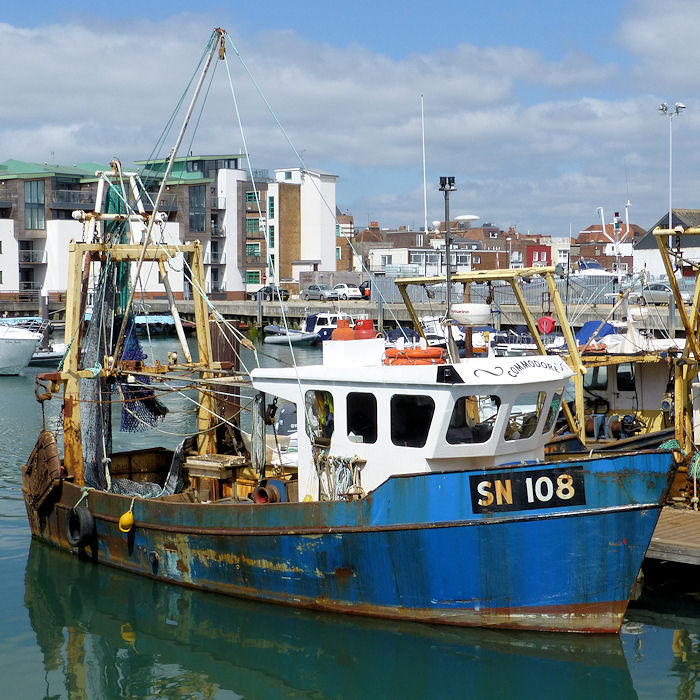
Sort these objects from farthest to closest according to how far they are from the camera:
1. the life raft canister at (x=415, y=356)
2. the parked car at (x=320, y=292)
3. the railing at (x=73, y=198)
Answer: the railing at (x=73, y=198) → the parked car at (x=320, y=292) → the life raft canister at (x=415, y=356)

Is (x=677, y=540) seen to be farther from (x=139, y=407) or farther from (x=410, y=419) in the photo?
(x=139, y=407)

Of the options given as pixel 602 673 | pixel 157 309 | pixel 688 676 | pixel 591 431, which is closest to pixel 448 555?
pixel 602 673

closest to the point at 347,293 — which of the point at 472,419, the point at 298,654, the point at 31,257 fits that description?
the point at 31,257

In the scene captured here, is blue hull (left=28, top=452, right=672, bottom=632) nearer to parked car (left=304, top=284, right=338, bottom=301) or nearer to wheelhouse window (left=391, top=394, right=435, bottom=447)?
wheelhouse window (left=391, top=394, right=435, bottom=447)

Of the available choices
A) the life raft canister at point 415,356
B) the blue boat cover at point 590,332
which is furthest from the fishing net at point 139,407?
the blue boat cover at point 590,332

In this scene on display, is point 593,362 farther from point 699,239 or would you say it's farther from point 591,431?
point 699,239

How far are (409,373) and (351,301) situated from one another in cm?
5192

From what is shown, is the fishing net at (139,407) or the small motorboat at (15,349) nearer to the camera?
the fishing net at (139,407)

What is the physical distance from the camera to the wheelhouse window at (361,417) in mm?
11734

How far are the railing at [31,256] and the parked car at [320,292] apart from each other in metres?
18.1

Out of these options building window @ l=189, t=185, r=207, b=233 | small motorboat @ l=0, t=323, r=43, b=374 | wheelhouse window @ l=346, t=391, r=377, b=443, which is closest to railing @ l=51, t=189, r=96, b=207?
building window @ l=189, t=185, r=207, b=233

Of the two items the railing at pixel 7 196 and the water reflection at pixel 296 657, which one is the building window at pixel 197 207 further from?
the water reflection at pixel 296 657

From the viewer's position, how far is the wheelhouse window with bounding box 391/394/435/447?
11.3 meters

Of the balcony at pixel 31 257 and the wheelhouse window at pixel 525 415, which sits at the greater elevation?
the balcony at pixel 31 257
